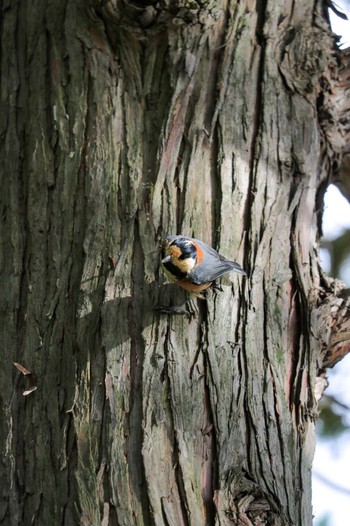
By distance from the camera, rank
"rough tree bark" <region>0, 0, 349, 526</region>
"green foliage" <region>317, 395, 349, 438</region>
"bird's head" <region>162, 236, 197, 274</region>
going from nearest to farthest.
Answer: "rough tree bark" <region>0, 0, 349, 526</region> → "bird's head" <region>162, 236, 197, 274</region> → "green foliage" <region>317, 395, 349, 438</region>

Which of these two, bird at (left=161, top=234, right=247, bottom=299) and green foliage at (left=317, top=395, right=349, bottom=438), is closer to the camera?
bird at (left=161, top=234, right=247, bottom=299)

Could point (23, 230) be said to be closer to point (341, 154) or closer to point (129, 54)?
point (129, 54)

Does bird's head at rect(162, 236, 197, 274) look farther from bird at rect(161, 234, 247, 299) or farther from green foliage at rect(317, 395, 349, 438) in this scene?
green foliage at rect(317, 395, 349, 438)

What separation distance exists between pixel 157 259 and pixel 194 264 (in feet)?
0.34

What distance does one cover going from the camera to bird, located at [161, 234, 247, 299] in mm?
2059

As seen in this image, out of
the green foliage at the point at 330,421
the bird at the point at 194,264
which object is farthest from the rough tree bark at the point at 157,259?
the green foliage at the point at 330,421

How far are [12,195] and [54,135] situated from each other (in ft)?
0.74

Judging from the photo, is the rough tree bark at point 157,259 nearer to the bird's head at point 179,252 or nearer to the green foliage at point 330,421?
the bird's head at point 179,252

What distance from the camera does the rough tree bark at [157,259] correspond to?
6.23 feet

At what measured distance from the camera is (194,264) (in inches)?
82.6

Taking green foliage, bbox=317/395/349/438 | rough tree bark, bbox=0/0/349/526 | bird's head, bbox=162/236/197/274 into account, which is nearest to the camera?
rough tree bark, bbox=0/0/349/526

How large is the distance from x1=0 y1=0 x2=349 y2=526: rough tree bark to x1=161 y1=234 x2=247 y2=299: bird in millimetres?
43

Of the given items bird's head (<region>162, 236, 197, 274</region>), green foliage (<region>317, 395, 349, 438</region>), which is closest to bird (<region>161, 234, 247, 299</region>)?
bird's head (<region>162, 236, 197, 274</region>)

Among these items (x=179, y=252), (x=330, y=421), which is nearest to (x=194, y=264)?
(x=179, y=252)
